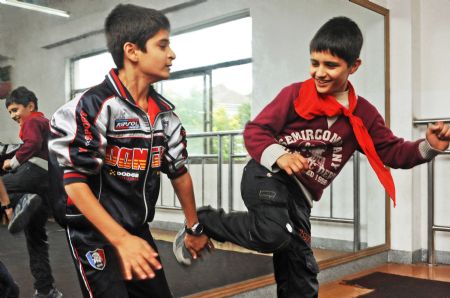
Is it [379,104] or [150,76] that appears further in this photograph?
[379,104]

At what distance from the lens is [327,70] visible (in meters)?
1.66

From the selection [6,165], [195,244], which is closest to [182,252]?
[195,244]

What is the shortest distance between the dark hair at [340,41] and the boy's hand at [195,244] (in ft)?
2.45

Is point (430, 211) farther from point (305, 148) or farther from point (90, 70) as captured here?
point (90, 70)

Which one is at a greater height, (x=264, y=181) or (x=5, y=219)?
(x=264, y=181)

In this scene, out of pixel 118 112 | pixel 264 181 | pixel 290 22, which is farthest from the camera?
pixel 290 22

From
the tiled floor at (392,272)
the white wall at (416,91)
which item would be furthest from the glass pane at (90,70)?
the white wall at (416,91)

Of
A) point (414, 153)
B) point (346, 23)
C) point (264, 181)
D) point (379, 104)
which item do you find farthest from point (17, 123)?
point (379, 104)

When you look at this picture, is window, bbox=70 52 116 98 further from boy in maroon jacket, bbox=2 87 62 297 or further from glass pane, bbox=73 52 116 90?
boy in maroon jacket, bbox=2 87 62 297

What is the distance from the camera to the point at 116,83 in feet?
4.13

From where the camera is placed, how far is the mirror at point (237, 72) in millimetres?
1587

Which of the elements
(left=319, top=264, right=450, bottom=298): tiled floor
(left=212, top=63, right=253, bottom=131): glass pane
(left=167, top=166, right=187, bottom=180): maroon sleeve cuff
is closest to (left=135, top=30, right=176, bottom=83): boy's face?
(left=167, top=166, right=187, bottom=180): maroon sleeve cuff

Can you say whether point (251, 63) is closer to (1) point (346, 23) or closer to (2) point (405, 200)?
(1) point (346, 23)

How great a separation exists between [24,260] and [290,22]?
76.8 inches
